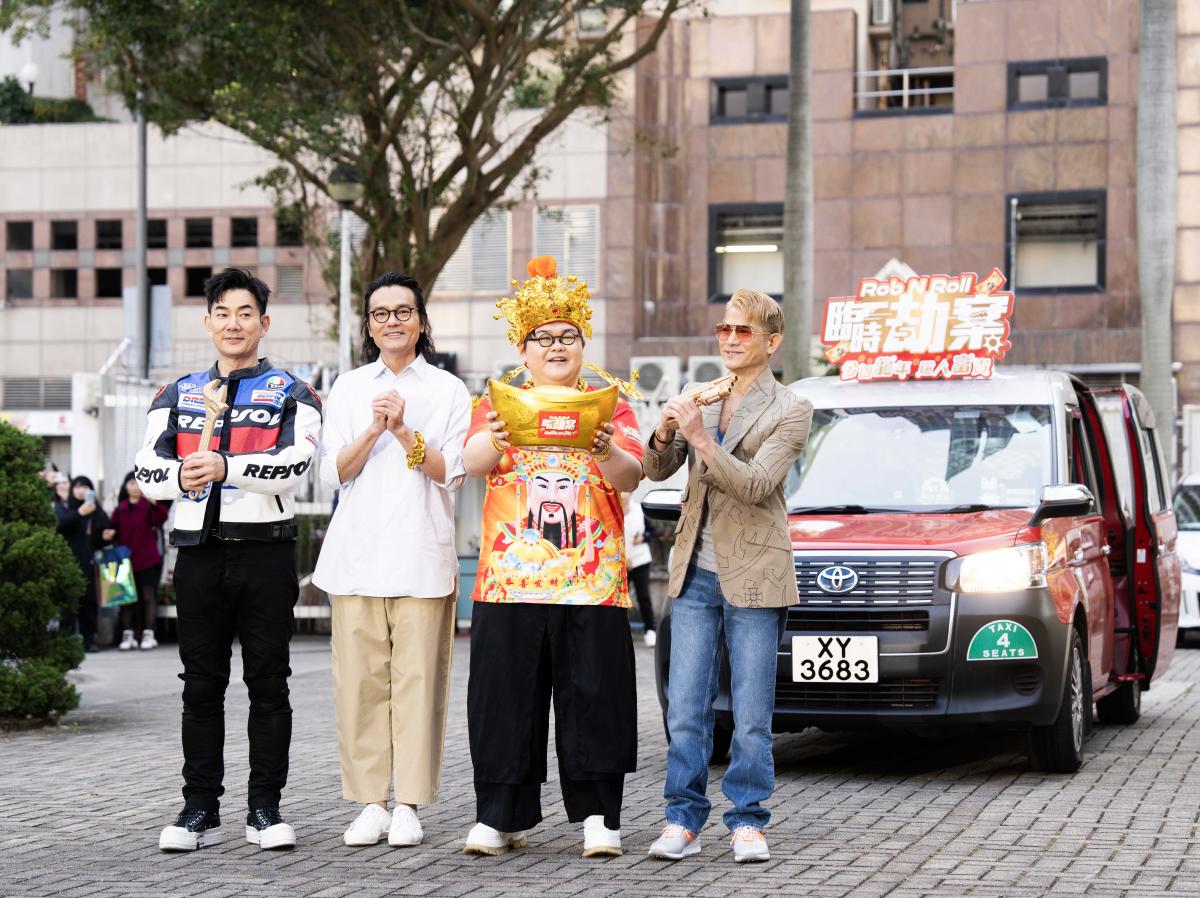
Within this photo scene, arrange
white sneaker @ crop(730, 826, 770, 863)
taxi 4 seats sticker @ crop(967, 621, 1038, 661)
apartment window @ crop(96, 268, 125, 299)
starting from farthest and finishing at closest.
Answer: apartment window @ crop(96, 268, 125, 299), taxi 4 seats sticker @ crop(967, 621, 1038, 661), white sneaker @ crop(730, 826, 770, 863)

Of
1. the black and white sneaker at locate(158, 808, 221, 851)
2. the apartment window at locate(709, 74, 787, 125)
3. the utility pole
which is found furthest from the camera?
the apartment window at locate(709, 74, 787, 125)

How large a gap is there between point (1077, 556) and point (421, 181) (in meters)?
13.8

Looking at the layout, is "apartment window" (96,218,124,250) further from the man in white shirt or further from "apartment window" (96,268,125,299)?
the man in white shirt

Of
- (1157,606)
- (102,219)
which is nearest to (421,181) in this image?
(1157,606)

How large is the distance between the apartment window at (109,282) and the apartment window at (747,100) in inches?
509

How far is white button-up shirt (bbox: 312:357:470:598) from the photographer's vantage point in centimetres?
713

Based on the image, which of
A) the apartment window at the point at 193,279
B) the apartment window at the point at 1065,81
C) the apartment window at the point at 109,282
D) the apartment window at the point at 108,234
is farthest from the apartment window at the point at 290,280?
the apartment window at the point at 1065,81

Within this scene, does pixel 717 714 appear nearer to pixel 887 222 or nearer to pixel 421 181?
pixel 421 181

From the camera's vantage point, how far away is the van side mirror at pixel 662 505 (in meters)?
8.66

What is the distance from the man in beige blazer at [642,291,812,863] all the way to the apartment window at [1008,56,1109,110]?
96.5 ft

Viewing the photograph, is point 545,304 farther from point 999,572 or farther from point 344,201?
point 344,201

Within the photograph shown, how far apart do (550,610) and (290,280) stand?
33.2 m

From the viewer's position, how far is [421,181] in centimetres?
2222

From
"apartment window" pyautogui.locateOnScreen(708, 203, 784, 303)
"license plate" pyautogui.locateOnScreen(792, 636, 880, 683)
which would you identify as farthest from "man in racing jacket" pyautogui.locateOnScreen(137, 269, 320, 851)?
"apartment window" pyautogui.locateOnScreen(708, 203, 784, 303)
